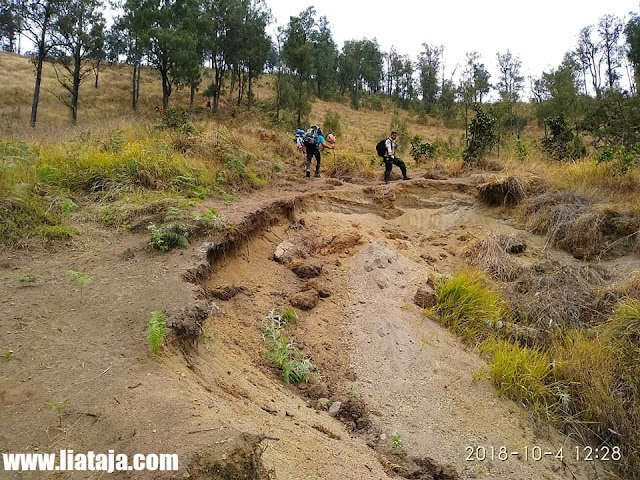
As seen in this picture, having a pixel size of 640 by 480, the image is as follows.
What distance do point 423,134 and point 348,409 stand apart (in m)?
27.1

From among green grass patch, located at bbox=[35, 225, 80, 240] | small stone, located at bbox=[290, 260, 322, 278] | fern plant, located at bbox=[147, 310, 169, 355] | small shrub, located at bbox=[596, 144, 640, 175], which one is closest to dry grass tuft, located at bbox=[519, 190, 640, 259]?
small shrub, located at bbox=[596, 144, 640, 175]

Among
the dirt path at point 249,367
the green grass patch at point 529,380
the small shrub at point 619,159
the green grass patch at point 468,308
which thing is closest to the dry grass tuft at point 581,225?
the small shrub at point 619,159

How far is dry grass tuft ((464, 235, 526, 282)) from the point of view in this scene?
691cm

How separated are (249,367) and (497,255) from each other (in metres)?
4.86

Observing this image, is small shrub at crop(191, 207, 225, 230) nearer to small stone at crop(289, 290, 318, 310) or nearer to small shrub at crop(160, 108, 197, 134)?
small stone at crop(289, 290, 318, 310)

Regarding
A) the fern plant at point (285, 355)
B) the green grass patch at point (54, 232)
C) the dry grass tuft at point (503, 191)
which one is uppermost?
the dry grass tuft at point (503, 191)

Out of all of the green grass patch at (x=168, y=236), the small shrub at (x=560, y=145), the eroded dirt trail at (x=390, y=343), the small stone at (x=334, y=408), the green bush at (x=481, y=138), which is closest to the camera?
the small stone at (x=334, y=408)

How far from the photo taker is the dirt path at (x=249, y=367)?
2.39m

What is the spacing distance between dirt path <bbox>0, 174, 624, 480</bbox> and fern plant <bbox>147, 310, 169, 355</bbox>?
0.27 ft

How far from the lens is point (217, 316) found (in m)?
4.43

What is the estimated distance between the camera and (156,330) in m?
3.07

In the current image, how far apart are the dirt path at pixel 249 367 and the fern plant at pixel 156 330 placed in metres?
0.08

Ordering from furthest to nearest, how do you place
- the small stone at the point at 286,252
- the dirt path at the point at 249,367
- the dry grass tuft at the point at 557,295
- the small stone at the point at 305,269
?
the small stone at the point at 286,252 < the small stone at the point at 305,269 < the dry grass tuft at the point at 557,295 < the dirt path at the point at 249,367

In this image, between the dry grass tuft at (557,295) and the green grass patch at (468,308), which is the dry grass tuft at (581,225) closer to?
the dry grass tuft at (557,295)
